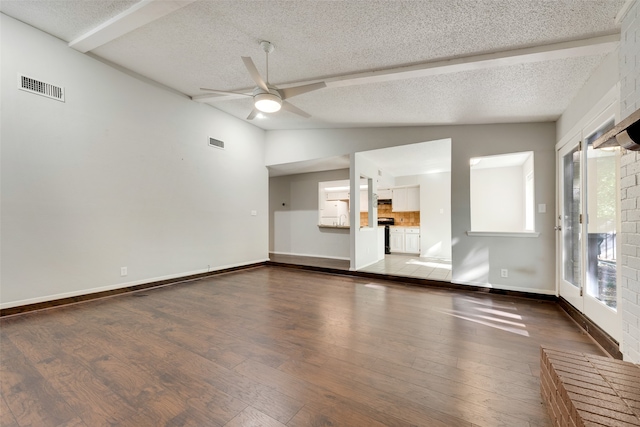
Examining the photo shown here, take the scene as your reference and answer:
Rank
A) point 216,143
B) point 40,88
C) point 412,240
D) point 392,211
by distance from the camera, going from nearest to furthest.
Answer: point 40,88 → point 216,143 → point 412,240 → point 392,211

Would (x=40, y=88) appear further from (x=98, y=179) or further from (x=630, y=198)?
(x=630, y=198)

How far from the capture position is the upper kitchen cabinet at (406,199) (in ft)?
27.2

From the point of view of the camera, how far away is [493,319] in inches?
116

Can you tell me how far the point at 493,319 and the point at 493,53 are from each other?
9.17ft

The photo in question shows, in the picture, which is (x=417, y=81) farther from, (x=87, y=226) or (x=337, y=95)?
(x=87, y=226)

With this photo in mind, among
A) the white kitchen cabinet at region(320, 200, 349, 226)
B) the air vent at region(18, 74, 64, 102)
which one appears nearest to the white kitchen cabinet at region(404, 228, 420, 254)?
the white kitchen cabinet at region(320, 200, 349, 226)

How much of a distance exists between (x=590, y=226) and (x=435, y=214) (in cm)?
498

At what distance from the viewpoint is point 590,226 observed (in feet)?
8.93

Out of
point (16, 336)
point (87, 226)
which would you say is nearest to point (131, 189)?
point (87, 226)

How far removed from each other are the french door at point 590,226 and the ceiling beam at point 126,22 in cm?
417

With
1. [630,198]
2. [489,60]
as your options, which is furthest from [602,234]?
[489,60]

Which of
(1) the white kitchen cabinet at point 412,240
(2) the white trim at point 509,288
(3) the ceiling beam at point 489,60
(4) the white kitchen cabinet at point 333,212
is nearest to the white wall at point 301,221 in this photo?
(4) the white kitchen cabinet at point 333,212

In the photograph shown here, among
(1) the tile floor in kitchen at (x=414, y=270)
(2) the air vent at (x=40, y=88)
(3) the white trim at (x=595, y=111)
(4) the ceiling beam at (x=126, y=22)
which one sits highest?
(4) the ceiling beam at (x=126, y=22)

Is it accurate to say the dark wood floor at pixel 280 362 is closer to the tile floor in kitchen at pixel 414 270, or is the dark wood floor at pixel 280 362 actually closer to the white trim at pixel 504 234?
the white trim at pixel 504 234
